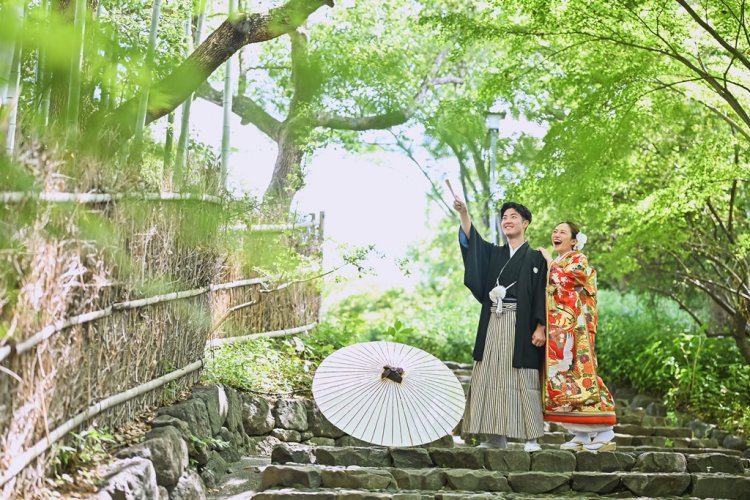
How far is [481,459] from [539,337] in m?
0.90

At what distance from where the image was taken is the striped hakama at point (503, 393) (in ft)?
19.0

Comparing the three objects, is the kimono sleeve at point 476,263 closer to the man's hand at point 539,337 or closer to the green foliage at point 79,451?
the man's hand at point 539,337

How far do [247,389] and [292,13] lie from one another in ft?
10.7

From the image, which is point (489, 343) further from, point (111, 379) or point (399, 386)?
point (111, 379)

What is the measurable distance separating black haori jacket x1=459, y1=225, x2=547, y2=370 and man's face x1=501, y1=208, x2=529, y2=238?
0.49 ft

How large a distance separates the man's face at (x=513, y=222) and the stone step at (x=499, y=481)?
160cm

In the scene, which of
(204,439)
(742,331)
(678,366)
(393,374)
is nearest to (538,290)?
(393,374)

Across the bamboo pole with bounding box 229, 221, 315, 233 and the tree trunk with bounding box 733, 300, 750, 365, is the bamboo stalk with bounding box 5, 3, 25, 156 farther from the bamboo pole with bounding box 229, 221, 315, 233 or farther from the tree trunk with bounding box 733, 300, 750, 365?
the tree trunk with bounding box 733, 300, 750, 365

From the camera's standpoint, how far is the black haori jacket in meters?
5.86

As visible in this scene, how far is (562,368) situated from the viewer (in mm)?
5797

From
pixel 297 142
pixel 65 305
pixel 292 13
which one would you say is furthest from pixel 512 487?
pixel 297 142

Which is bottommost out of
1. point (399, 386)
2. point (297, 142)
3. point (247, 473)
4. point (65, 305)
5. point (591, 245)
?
point (247, 473)

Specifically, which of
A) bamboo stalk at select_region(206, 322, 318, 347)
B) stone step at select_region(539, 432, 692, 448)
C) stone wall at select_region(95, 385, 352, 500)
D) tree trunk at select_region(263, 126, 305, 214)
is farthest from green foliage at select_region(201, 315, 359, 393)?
tree trunk at select_region(263, 126, 305, 214)

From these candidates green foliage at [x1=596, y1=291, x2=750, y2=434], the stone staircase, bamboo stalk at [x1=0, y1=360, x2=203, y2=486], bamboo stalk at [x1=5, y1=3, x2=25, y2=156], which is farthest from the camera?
green foliage at [x1=596, y1=291, x2=750, y2=434]
